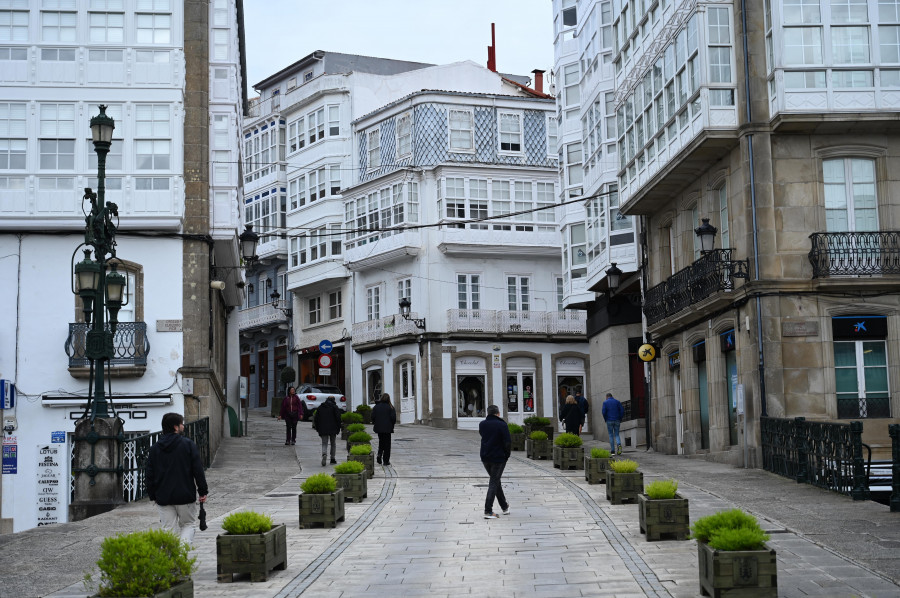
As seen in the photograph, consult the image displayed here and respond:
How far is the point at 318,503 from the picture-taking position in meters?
16.6

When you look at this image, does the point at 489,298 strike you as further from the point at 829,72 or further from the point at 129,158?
the point at 829,72

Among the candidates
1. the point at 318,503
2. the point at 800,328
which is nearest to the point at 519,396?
the point at 800,328

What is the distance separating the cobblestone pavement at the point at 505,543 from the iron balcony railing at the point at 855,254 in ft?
14.9

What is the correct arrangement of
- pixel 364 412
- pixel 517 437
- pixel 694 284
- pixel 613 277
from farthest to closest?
pixel 364 412, pixel 613 277, pixel 517 437, pixel 694 284

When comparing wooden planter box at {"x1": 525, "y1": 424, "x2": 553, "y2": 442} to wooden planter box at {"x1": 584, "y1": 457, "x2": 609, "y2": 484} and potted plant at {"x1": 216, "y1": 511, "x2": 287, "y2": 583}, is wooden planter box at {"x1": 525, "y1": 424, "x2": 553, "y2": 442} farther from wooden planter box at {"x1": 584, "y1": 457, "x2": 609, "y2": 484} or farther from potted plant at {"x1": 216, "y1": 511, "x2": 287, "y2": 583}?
potted plant at {"x1": 216, "y1": 511, "x2": 287, "y2": 583}

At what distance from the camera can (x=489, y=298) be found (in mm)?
54781

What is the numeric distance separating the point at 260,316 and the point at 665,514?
5336 centimetres

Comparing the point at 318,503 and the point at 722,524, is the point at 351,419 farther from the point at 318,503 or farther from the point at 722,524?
the point at 722,524

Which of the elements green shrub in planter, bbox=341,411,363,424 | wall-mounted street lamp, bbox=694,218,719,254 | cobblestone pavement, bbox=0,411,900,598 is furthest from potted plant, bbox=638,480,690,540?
green shrub in planter, bbox=341,411,363,424

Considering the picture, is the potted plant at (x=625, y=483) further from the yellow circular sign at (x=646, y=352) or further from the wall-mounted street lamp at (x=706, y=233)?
the yellow circular sign at (x=646, y=352)

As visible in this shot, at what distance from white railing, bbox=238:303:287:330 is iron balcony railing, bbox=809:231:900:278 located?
42.1 metres

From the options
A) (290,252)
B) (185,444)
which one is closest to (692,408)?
(185,444)

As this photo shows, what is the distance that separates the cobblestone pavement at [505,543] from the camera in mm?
11875

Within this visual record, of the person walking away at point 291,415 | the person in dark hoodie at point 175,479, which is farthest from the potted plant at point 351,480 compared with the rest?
the person walking away at point 291,415
